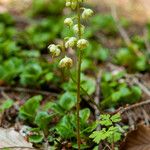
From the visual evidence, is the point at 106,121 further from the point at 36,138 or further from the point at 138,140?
the point at 36,138

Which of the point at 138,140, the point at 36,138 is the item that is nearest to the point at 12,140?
the point at 36,138

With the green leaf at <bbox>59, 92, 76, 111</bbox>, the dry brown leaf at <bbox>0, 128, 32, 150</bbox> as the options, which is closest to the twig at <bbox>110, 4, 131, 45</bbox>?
the green leaf at <bbox>59, 92, 76, 111</bbox>

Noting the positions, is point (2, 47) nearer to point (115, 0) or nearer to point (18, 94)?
point (18, 94)

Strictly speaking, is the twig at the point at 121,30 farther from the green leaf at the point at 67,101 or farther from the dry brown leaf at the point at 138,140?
the dry brown leaf at the point at 138,140

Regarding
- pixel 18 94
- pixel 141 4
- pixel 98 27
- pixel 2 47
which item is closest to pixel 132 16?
pixel 141 4

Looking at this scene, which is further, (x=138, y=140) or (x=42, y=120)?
(x=42, y=120)

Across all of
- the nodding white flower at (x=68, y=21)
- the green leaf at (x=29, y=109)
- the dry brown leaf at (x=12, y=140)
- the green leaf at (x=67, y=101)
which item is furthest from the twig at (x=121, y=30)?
the nodding white flower at (x=68, y=21)

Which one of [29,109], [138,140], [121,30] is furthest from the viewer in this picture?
[121,30]
